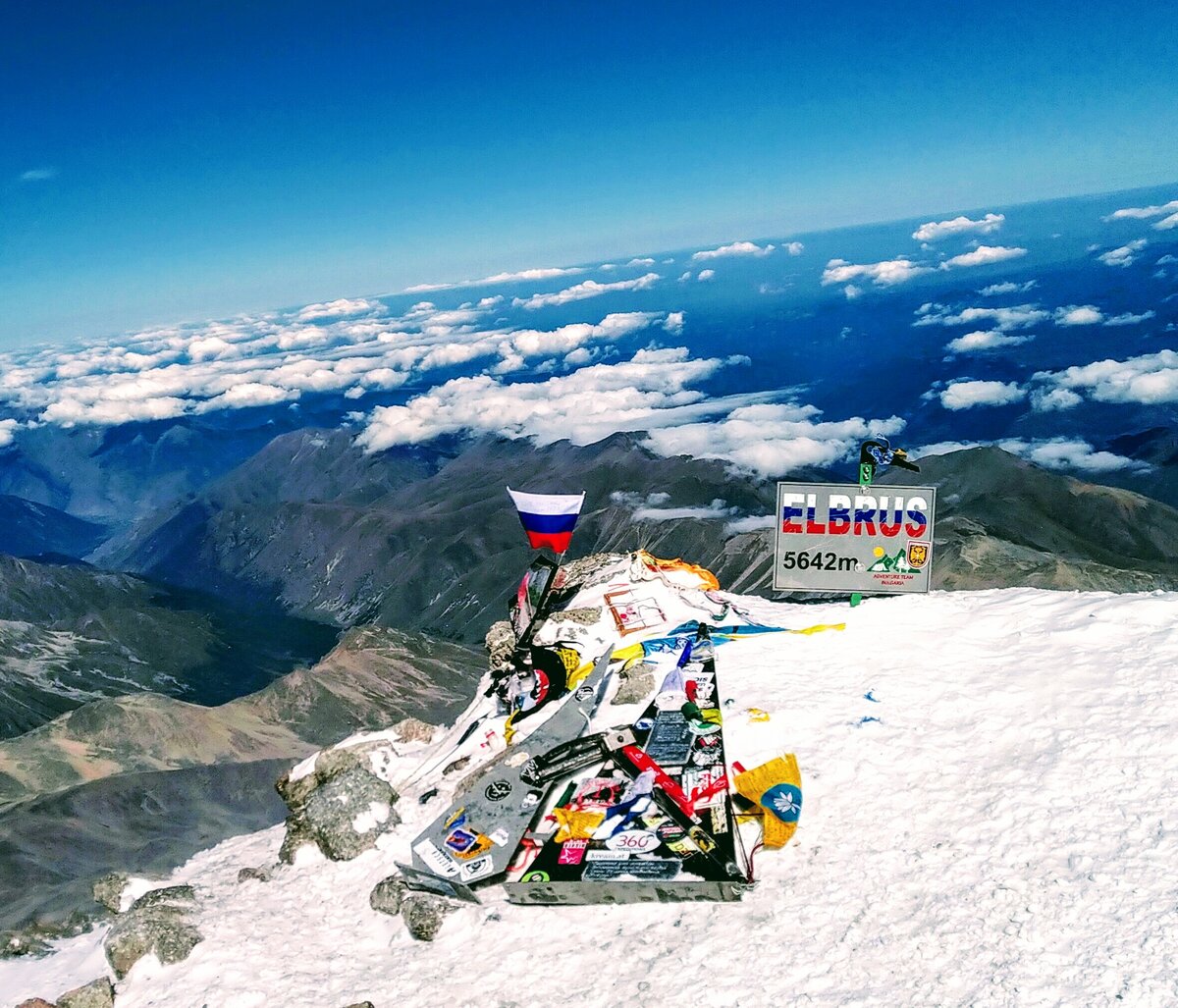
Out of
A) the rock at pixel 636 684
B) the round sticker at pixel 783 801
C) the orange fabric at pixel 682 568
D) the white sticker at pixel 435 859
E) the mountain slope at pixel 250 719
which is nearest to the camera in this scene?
the round sticker at pixel 783 801

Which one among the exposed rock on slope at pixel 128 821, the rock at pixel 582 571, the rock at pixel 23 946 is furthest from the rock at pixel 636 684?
the exposed rock on slope at pixel 128 821

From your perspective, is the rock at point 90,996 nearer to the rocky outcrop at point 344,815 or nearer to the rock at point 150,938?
the rock at point 150,938

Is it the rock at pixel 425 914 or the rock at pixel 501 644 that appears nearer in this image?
the rock at pixel 425 914

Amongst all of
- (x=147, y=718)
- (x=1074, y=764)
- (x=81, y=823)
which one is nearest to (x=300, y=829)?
(x=1074, y=764)

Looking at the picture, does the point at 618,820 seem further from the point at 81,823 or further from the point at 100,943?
the point at 81,823

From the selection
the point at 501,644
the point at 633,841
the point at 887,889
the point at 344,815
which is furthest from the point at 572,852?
the point at 501,644

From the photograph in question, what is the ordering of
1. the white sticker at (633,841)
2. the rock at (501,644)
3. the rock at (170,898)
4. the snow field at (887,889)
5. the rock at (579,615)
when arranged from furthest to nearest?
the rock at (501,644)
the rock at (579,615)
the rock at (170,898)
the white sticker at (633,841)
the snow field at (887,889)
